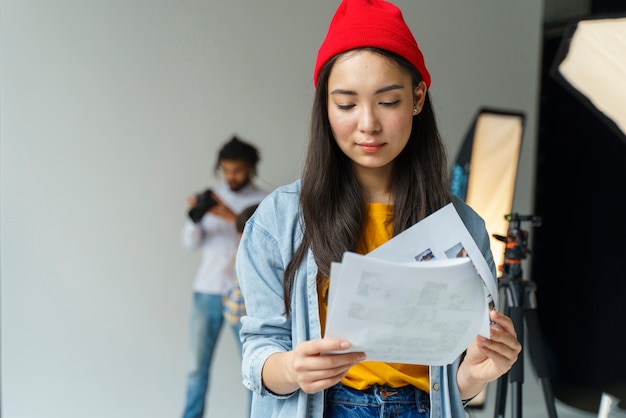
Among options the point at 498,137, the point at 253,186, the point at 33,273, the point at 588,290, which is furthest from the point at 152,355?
the point at 588,290

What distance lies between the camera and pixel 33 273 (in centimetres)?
355

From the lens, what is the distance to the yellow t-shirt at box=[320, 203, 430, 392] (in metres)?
1.04

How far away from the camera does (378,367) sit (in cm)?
104

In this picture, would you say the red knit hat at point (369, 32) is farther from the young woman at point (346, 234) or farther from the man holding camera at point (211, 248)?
the man holding camera at point (211, 248)

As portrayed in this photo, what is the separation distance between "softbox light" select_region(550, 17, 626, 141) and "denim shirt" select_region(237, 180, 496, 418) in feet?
4.09

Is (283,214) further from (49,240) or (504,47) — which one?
(504,47)

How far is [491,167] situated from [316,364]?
2166 millimetres

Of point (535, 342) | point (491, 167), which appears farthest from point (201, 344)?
point (535, 342)

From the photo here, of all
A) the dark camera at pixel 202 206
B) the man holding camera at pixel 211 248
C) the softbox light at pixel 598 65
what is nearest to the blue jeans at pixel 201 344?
the man holding camera at pixel 211 248

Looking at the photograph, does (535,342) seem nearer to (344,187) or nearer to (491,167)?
(491,167)

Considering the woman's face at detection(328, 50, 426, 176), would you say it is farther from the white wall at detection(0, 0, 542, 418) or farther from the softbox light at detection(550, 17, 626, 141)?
the white wall at detection(0, 0, 542, 418)

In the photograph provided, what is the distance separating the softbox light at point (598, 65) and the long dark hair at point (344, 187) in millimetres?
1156

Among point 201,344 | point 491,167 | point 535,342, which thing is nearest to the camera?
point 535,342

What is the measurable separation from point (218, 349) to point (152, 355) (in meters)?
0.36
